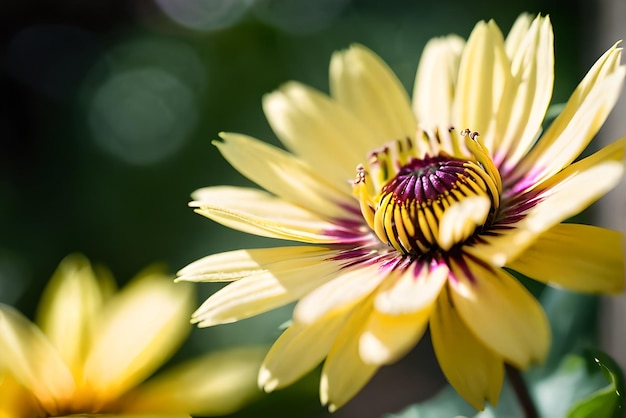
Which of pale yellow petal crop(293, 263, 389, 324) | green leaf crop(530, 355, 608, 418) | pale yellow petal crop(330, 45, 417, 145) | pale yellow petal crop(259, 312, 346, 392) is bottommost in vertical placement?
green leaf crop(530, 355, 608, 418)

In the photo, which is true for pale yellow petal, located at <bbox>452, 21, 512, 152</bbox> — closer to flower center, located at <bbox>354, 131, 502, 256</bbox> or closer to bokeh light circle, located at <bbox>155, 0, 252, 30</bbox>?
flower center, located at <bbox>354, 131, 502, 256</bbox>

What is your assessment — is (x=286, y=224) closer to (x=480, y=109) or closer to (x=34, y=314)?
(x=480, y=109)

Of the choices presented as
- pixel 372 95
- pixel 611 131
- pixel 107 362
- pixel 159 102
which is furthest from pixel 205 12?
pixel 107 362

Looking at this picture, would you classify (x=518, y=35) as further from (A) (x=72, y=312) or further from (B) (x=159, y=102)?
(B) (x=159, y=102)

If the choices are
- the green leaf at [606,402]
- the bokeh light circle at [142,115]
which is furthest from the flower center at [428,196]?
the bokeh light circle at [142,115]

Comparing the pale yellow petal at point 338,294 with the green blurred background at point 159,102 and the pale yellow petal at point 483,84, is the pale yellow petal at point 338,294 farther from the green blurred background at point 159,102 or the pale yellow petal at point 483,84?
the green blurred background at point 159,102

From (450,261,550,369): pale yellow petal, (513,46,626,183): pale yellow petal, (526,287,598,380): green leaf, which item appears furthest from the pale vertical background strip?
(450,261,550,369): pale yellow petal

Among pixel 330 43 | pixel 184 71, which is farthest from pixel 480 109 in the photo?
pixel 184 71
